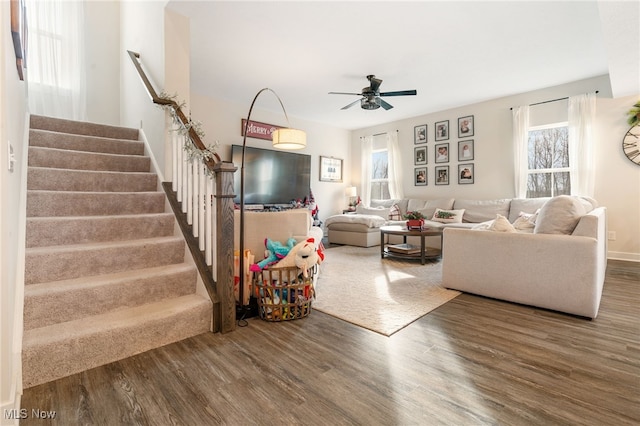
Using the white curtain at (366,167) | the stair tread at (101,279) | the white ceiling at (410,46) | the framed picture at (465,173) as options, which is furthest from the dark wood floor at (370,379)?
the white curtain at (366,167)

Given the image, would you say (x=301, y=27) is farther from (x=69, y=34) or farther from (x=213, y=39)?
(x=69, y=34)

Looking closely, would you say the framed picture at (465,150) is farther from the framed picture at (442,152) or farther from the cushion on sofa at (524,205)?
the cushion on sofa at (524,205)

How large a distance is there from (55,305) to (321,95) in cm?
480

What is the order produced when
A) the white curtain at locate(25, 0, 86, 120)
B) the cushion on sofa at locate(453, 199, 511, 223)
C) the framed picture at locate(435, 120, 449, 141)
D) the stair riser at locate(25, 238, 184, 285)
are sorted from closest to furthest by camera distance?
the stair riser at locate(25, 238, 184, 285) → the white curtain at locate(25, 0, 86, 120) → the cushion on sofa at locate(453, 199, 511, 223) → the framed picture at locate(435, 120, 449, 141)

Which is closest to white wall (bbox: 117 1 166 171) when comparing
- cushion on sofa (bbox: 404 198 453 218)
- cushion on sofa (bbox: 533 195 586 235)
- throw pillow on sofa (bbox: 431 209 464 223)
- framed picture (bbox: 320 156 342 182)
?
cushion on sofa (bbox: 533 195 586 235)

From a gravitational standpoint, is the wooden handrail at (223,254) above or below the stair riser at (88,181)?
below

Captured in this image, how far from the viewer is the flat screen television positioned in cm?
583

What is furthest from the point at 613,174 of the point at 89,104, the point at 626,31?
the point at 89,104

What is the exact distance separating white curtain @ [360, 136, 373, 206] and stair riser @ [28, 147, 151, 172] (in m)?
5.45

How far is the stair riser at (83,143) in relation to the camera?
2.90 m

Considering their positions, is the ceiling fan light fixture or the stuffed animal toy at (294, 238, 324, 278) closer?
the stuffed animal toy at (294, 238, 324, 278)

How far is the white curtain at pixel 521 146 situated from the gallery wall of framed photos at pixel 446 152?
0.77 meters

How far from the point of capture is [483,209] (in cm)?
549

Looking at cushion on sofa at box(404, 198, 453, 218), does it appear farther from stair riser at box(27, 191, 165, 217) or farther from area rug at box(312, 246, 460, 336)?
stair riser at box(27, 191, 165, 217)
